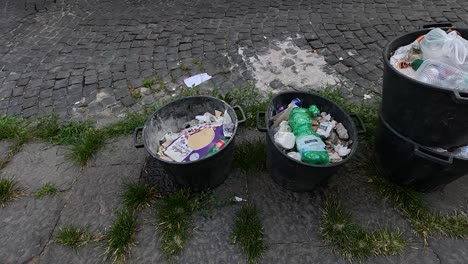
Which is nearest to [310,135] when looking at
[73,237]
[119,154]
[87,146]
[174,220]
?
[174,220]

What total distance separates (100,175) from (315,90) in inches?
86.5

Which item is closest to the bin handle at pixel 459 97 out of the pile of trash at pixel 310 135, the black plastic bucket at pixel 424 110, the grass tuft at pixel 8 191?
the black plastic bucket at pixel 424 110

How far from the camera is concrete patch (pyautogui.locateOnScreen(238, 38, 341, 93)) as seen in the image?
11.2 ft

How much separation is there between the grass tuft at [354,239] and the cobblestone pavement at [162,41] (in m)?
1.53

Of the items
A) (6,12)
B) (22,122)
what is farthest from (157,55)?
(6,12)

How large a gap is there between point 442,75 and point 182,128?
5.97ft

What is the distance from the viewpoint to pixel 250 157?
2.67m

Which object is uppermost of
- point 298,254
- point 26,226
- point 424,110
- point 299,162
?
point 424,110

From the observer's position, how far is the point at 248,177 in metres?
2.59

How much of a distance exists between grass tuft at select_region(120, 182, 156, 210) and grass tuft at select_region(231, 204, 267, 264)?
2.31 ft

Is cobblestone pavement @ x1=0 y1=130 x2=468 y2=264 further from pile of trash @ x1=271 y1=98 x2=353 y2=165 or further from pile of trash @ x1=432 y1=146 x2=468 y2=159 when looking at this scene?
pile of trash @ x1=432 y1=146 x2=468 y2=159

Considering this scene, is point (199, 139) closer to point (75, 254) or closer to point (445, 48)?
point (75, 254)

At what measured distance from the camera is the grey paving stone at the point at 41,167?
2690mm

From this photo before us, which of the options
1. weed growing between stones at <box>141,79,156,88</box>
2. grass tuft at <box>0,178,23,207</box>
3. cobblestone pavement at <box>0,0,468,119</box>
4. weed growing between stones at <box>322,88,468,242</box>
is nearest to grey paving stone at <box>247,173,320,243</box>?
weed growing between stones at <box>322,88,468,242</box>
